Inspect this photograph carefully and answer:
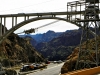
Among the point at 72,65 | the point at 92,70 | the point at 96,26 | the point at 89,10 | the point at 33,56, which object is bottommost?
the point at 33,56

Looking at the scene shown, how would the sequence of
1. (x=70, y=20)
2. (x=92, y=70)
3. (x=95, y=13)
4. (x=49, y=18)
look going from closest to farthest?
(x=92, y=70) < (x=95, y=13) < (x=70, y=20) < (x=49, y=18)

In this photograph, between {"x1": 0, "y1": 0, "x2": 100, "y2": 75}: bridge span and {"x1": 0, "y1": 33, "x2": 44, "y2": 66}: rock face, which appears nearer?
{"x1": 0, "y1": 0, "x2": 100, "y2": 75}: bridge span

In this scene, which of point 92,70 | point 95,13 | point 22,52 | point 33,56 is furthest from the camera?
point 33,56

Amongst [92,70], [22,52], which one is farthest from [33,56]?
[92,70]

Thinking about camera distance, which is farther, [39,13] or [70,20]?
[39,13]

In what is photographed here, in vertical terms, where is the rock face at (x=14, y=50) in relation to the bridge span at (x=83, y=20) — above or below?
below

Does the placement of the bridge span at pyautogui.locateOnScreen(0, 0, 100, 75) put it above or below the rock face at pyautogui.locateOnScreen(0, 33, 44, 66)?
above

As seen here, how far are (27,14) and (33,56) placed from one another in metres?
88.4

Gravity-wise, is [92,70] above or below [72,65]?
above

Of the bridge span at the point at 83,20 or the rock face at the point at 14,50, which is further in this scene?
the rock face at the point at 14,50

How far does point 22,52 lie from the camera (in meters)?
122

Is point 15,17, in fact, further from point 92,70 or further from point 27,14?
point 92,70

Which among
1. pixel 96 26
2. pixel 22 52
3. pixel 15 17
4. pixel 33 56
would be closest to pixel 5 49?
pixel 22 52

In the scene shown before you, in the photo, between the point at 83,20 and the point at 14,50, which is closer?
the point at 83,20
